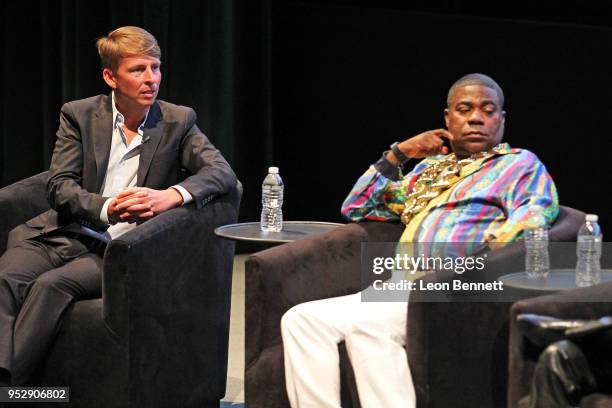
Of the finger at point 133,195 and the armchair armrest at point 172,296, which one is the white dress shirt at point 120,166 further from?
the armchair armrest at point 172,296

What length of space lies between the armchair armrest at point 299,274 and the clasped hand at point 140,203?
0.53 m

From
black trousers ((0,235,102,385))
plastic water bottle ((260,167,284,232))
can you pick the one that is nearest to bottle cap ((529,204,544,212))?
plastic water bottle ((260,167,284,232))

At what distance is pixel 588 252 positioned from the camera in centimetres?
334

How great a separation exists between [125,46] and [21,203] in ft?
2.35

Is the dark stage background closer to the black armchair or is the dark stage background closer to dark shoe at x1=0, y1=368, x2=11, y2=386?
the black armchair

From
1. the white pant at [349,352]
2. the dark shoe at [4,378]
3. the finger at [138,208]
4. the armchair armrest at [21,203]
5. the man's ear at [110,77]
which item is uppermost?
the man's ear at [110,77]

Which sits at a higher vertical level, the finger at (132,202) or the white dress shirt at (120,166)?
the white dress shirt at (120,166)

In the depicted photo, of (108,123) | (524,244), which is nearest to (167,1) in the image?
(108,123)

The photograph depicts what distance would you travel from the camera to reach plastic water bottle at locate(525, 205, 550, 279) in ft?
10.6

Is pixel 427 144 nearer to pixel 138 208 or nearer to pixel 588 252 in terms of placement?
pixel 588 252

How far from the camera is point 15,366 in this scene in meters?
3.65

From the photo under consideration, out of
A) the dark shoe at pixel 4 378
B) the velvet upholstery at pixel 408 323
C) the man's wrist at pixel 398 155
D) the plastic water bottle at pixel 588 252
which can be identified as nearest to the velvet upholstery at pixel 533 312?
the velvet upholstery at pixel 408 323

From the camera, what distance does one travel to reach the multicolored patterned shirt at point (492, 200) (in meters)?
3.38

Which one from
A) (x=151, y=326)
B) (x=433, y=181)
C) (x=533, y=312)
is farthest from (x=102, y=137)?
(x=533, y=312)
